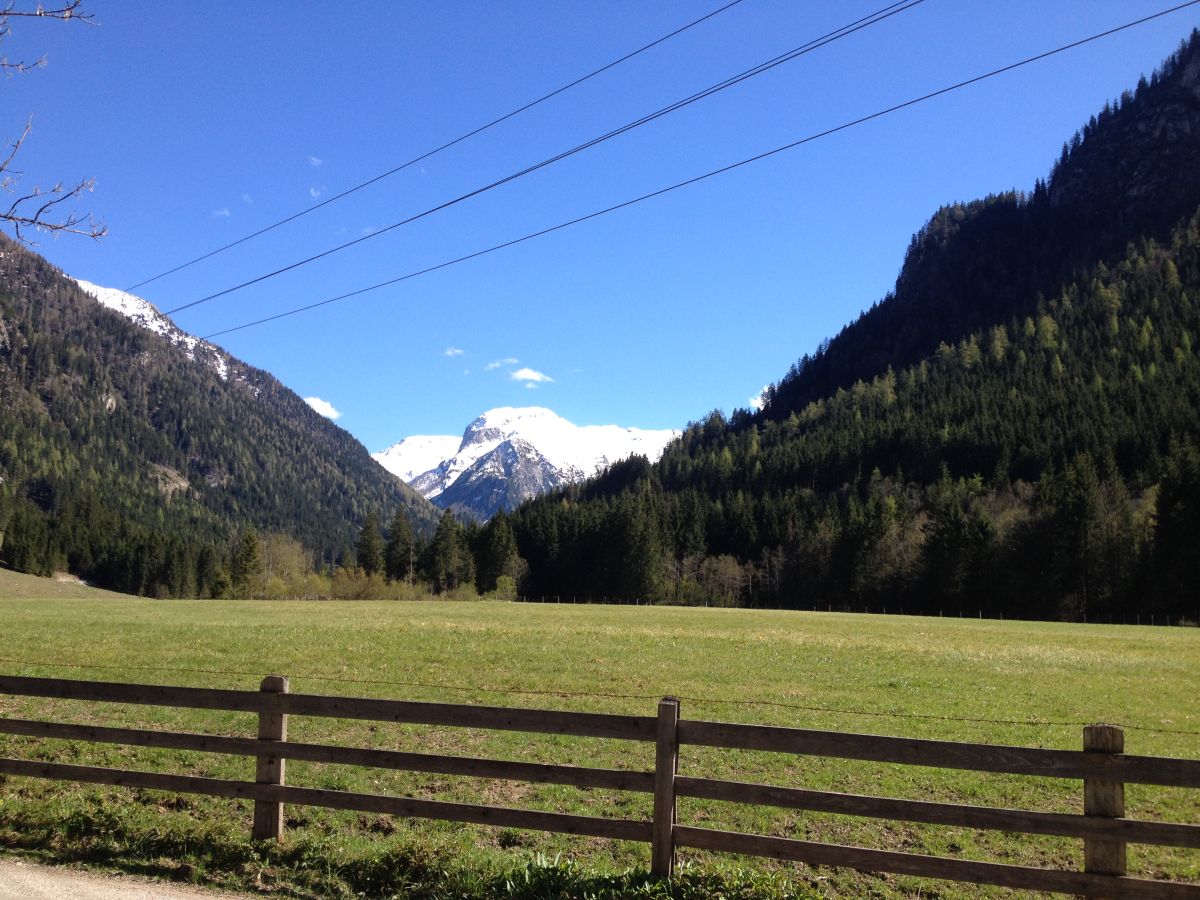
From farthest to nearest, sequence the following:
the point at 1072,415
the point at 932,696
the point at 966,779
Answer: the point at 1072,415, the point at 932,696, the point at 966,779

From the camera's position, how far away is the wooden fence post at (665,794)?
821 cm

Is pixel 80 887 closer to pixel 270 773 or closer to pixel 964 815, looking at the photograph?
pixel 270 773

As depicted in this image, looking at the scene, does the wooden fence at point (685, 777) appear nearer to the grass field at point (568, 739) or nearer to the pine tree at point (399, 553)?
the grass field at point (568, 739)

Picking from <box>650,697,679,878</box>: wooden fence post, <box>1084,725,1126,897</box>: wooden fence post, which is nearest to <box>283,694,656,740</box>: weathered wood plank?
<box>650,697,679,878</box>: wooden fence post

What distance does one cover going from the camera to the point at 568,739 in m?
16.2

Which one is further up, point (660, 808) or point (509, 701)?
point (660, 808)

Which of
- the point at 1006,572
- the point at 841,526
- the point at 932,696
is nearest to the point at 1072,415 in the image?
the point at 841,526

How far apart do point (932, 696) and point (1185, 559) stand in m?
80.3

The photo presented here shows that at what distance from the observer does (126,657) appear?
25125 mm

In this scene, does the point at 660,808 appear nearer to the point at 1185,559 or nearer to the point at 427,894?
the point at 427,894

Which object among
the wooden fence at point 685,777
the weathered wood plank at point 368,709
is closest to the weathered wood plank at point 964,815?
the wooden fence at point 685,777

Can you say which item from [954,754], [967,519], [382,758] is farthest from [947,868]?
[967,519]

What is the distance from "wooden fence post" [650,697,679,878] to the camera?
26.9 ft

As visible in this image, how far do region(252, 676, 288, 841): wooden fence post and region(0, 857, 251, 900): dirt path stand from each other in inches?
43.0
